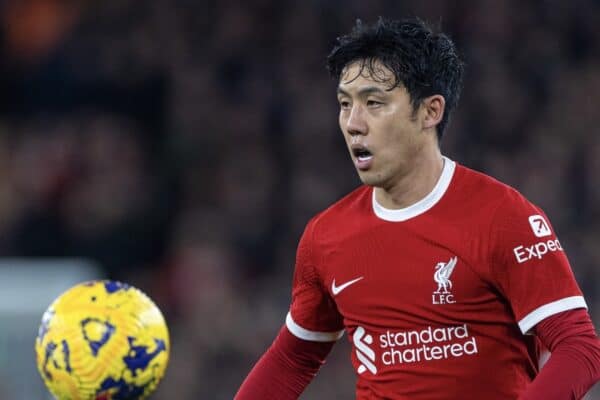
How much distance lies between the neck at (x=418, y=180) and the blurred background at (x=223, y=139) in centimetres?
456

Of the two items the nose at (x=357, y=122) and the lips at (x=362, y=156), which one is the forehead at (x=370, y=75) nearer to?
the nose at (x=357, y=122)

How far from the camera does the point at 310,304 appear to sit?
12.5ft

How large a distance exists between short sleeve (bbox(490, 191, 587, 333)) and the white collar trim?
0.86 ft

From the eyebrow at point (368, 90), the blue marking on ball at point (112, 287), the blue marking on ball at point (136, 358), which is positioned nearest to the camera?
the eyebrow at point (368, 90)

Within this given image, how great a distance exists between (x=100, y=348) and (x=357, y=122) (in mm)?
1114

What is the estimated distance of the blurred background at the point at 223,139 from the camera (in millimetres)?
8562

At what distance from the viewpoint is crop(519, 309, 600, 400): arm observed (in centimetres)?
311

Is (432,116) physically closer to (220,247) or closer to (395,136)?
(395,136)

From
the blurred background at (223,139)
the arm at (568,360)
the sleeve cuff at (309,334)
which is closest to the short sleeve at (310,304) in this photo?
the sleeve cuff at (309,334)

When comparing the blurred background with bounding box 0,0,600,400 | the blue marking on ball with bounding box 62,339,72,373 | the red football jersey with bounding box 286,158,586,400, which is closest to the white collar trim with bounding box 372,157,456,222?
the red football jersey with bounding box 286,158,586,400

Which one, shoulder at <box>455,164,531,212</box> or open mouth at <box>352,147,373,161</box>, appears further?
open mouth at <box>352,147,373,161</box>

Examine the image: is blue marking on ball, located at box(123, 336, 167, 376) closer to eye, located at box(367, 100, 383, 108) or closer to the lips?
the lips

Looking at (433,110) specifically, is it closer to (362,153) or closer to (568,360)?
(362,153)

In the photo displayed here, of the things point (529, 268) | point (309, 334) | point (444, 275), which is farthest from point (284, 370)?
point (529, 268)
